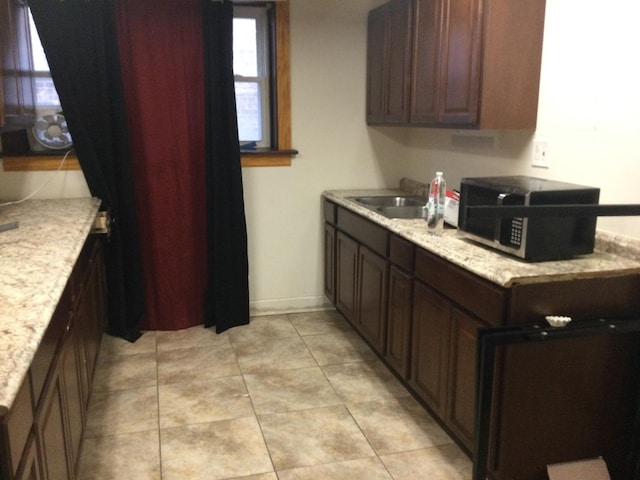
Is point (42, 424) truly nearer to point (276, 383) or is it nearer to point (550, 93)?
point (276, 383)

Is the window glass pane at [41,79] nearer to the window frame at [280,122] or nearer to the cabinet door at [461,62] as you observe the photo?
the window frame at [280,122]

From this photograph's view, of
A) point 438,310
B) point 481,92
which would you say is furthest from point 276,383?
point 481,92

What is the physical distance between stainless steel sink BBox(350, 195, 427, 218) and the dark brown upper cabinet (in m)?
0.58

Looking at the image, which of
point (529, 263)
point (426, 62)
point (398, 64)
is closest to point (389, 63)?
point (398, 64)

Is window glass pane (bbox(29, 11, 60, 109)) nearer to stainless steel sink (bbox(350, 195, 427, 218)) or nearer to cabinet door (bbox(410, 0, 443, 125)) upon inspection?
stainless steel sink (bbox(350, 195, 427, 218))

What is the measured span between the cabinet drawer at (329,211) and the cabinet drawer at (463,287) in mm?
1316

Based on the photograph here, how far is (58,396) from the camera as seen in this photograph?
1824 mm

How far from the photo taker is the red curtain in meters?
3.45

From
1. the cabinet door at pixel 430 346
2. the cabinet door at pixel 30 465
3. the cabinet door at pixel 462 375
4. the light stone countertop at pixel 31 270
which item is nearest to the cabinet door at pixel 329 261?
the cabinet door at pixel 430 346

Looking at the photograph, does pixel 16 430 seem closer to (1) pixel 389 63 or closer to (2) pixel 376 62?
(1) pixel 389 63

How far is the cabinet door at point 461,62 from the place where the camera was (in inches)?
99.3

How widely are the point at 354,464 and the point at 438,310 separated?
0.73 m

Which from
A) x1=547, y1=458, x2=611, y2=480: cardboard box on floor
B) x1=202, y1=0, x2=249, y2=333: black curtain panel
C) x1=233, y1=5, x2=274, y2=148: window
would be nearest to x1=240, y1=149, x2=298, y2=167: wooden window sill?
x1=233, y1=5, x2=274, y2=148: window

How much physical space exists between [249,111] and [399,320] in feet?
6.33
